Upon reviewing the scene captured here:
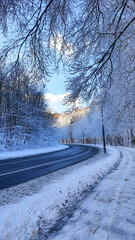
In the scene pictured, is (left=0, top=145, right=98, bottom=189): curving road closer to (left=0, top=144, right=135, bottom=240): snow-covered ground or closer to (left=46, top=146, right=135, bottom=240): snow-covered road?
(left=0, top=144, right=135, bottom=240): snow-covered ground

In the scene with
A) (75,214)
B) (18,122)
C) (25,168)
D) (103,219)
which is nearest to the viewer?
(103,219)

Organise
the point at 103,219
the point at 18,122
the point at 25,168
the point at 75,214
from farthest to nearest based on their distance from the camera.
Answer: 1. the point at 18,122
2. the point at 25,168
3. the point at 75,214
4. the point at 103,219

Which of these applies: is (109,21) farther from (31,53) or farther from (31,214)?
(31,214)

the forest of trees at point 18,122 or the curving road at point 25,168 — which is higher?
the forest of trees at point 18,122

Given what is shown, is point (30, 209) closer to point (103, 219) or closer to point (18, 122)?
point (103, 219)

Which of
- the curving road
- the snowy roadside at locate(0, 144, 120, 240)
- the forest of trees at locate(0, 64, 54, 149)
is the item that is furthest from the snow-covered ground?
the forest of trees at locate(0, 64, 54, 149)

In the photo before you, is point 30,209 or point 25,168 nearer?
point 30,209

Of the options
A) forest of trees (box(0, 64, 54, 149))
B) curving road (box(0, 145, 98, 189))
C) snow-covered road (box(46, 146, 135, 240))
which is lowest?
curving road (box(0, 145, 98, 189))

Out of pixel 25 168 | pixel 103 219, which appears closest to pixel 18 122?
pixel 25 168

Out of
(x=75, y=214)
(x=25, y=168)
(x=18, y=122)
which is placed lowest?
(x=25, y=168)

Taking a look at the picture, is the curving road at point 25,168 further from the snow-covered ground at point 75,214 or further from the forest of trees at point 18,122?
the forest of trees at point 18,122

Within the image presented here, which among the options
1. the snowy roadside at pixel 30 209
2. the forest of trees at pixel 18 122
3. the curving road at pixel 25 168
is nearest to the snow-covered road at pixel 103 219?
the snowy roadside at pixel 30 209

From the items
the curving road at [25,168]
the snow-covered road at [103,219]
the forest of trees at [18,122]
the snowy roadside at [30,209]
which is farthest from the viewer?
the forest of trees at [18,122]

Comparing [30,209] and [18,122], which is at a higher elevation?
[18,122]
